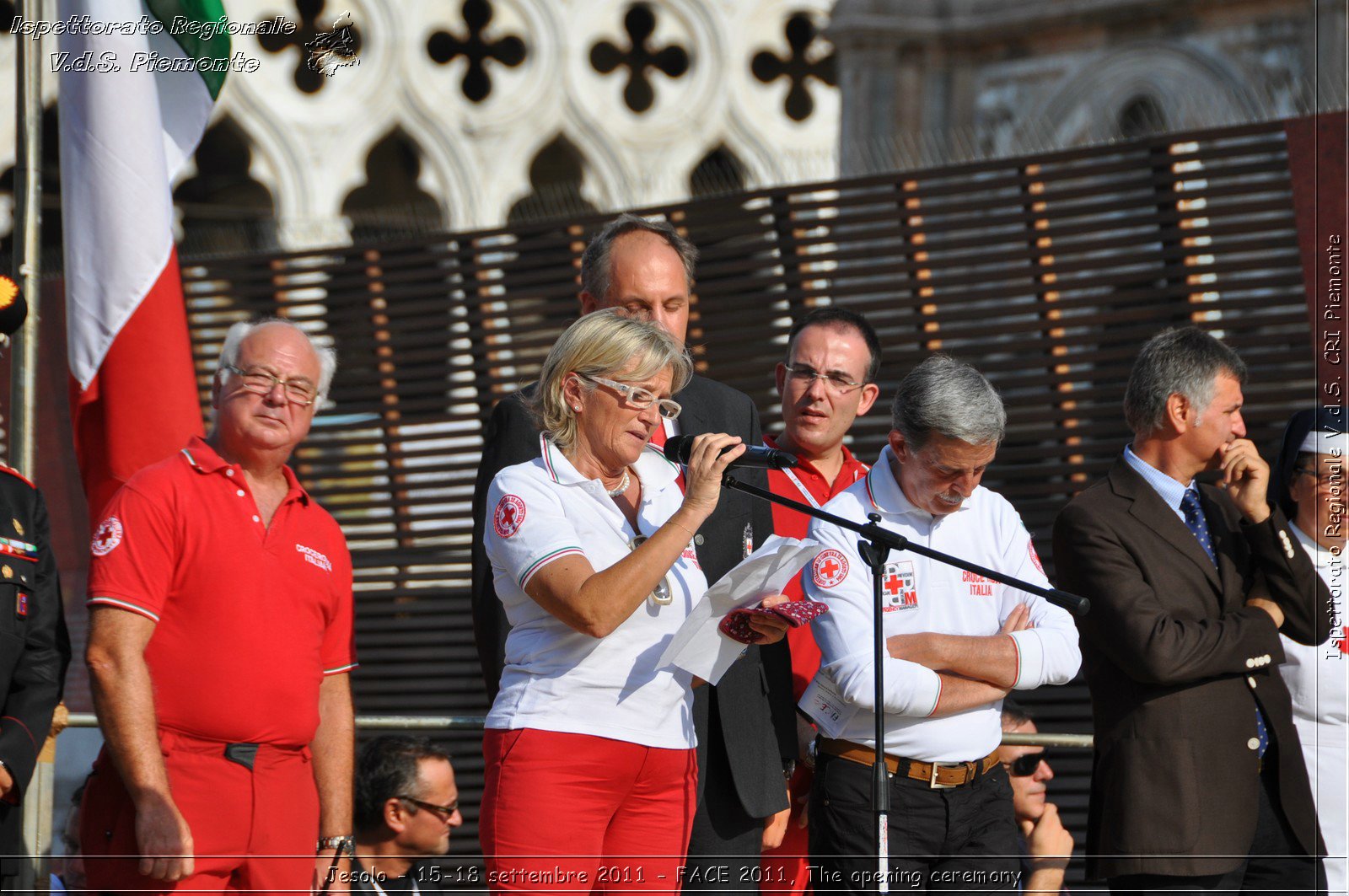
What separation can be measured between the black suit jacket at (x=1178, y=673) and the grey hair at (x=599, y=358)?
1.39 m

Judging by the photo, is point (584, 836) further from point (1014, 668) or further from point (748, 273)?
point (748, 273)

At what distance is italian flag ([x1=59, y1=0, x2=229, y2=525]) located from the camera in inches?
226

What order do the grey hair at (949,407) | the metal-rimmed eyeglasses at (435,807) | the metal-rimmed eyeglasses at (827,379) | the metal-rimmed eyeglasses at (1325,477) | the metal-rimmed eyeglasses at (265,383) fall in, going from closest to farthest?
the grey hair at (949,407), the metal-rimmed eyeglasses at (265,383), the metal-rimmed eyeglasses at (1325,477), the metal-rimmed eyeglasses at (827,379), the metal-rimmed eyeglasses at (435,807)

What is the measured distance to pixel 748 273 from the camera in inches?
333

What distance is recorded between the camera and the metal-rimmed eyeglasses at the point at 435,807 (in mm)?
5395

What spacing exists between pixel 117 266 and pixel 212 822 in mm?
2341

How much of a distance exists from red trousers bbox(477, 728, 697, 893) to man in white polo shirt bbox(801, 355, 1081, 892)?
1.85 ft

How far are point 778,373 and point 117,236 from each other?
7.63ft

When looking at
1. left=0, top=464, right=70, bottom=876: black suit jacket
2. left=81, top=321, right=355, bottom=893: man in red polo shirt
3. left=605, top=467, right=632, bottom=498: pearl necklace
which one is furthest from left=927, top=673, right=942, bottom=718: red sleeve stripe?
left=0, top=464, right=70, bottom=876: black suit jacket

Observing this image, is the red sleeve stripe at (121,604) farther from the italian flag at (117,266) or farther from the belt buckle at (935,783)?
the belt buckle at (935,783)

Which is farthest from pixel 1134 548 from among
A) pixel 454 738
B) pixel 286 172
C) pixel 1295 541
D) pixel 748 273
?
→ pixel 286 172

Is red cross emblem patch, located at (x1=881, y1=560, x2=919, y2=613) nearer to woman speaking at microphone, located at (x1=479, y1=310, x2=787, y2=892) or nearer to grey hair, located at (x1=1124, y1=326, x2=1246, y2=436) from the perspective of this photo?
woman speaking at microphone, located at (x1=479, y1=310, x2=787, y2=892)

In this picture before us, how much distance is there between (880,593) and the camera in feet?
12.5

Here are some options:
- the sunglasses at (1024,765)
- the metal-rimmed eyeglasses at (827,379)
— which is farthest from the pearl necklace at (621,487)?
the sunglasses at (1024,765)
